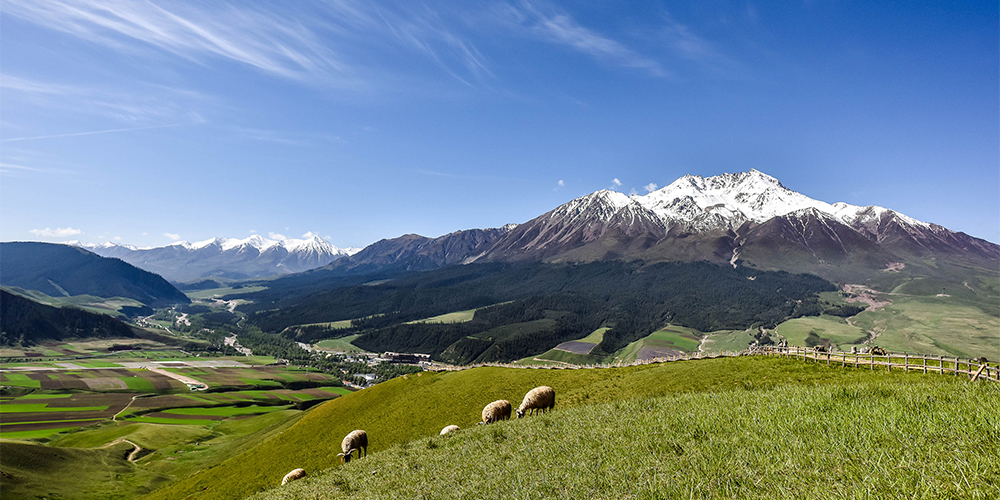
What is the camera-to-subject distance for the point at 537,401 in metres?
33.1

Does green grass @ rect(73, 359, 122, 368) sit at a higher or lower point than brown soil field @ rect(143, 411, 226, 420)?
lower

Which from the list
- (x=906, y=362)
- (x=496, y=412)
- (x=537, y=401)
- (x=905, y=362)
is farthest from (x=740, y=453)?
(x=905, y=362)

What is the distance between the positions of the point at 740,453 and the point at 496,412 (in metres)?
22.6

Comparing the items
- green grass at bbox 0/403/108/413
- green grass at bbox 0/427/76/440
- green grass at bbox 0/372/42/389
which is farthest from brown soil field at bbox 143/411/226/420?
green grass at bbox 0/372/42/389

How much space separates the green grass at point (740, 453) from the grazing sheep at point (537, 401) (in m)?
11.6

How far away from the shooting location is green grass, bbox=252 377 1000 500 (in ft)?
28.0

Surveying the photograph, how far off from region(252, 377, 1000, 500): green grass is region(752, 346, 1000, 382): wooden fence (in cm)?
1575

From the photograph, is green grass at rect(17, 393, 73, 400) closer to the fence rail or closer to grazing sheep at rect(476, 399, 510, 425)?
grazing sheep at rect(476, 399, 510, 425)

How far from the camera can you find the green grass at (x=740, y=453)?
8.55 meters

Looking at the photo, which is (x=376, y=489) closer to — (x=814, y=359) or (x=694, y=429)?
(x=694, y=429)

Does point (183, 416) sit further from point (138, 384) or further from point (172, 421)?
point (138, 384)

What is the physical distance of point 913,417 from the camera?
1229cm

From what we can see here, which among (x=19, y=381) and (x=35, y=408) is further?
(x=19, y=381)

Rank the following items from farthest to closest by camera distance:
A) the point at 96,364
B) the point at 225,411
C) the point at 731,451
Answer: the point at 96,364, the point at 225,411, the point at 731,451
